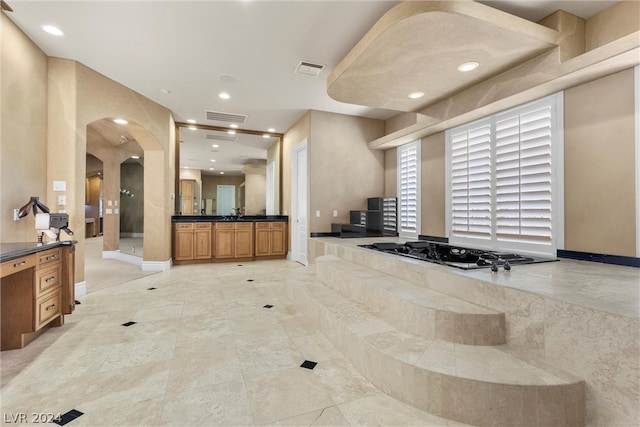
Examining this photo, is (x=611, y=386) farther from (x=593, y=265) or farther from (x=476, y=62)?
(x=476, y=62)

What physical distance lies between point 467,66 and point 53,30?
4416mm

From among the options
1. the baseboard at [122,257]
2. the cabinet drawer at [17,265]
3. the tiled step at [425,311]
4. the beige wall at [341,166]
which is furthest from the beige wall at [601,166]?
the baseboard at [122,257]

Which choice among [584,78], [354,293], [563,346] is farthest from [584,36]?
[354,293]

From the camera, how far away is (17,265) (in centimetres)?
Answer: 214

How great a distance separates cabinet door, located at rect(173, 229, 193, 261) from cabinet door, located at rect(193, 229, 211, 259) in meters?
0.10

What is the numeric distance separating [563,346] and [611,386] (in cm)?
23

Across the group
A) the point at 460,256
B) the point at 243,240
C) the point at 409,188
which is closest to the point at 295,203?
the point at 243,240

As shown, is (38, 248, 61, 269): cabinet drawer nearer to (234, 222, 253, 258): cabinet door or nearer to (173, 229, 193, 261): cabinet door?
(173, 229, 193, 261): cabinet door

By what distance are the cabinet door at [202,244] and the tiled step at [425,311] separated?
13.8ft

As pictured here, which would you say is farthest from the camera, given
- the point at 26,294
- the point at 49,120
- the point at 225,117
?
the point at 225,117

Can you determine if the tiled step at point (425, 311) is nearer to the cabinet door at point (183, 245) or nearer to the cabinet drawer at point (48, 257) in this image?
the cabinet drawer at point (48, 257)

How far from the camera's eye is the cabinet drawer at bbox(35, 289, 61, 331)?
2.42m

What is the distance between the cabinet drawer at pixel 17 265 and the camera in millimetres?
1976

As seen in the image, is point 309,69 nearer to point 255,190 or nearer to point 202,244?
point 202,244
